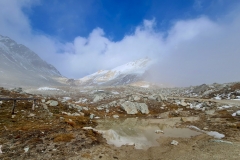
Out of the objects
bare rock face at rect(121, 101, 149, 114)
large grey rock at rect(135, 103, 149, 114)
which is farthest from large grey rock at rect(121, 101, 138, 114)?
large grey rock at rect(135, 103, 149, 114)

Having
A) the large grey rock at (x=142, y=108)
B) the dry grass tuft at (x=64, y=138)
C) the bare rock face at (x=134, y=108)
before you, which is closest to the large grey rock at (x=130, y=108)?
the bare rock face at (x=134, y=108)

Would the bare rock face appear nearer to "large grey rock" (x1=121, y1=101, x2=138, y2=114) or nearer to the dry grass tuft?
"large grey rock" (x1=121, y1=101, x2=138, y2=114)

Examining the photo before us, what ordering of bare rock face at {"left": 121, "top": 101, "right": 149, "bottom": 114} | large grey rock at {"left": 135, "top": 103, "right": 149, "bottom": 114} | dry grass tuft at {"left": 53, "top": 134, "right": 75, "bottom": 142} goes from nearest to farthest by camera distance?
dry grass tuft at {"left": 53, "top": 134, "right": 75, "bottom": 142} < bare rock face at {"left": 121, "top": 101, "right": 149, "bottom": 114} < large grey rock at {"left": 135, "top": 103, "right": 149, "bottom": 114}

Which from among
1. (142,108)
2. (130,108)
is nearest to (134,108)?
(130,108)

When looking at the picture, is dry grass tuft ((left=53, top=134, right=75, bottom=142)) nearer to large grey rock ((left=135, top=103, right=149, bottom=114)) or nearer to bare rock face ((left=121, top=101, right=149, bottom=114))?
Answer: bare rock face ((left=121, top=101, right=149, bottom=114))

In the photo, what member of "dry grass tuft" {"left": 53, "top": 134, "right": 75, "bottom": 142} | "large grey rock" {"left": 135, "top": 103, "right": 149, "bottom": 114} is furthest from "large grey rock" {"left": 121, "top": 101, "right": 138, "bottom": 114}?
"dry grass tuft" {"left": 53, "top": 134, "right": 75, "bottom": 142}

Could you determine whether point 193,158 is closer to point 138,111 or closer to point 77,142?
point 77,142

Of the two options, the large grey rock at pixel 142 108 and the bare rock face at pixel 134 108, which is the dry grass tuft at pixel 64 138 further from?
the large grey rock at pixel 142 108

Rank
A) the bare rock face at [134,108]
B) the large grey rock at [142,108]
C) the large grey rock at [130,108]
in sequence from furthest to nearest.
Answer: the large grey rock at [142,108], the bare rock face at [134,108], the large grey rock at [130,108]

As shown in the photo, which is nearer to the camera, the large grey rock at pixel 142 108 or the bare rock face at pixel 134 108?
the bare rock face at pixel 134 108

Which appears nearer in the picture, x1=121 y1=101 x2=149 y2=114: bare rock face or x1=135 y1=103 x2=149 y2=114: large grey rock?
x1=121 y1=101 x2=149 y2=114: bare rock face

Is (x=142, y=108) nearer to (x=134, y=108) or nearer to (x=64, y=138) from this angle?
(x=134, y=108)

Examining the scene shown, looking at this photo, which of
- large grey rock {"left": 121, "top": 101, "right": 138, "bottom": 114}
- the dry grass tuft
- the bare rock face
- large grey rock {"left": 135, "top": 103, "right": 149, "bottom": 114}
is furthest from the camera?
large grey rock {"left": 135, "top": 103, "right": 149, "bottom": 114}

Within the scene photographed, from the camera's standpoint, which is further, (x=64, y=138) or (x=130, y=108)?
(x=130, y=108)
